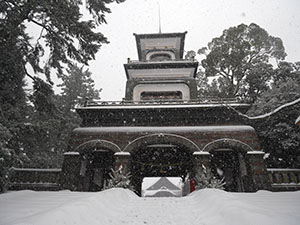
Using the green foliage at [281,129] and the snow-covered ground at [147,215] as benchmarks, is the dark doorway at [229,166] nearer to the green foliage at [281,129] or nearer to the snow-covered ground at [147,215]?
the green foliage at [281,129]

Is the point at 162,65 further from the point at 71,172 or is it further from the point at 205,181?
the point at 71,172

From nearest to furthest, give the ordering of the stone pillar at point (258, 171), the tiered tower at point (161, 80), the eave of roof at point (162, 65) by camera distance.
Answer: the stone pillar at point (258, 171) < the tiered tower at point (161, 80) < the eave of roof at point (162, 65)

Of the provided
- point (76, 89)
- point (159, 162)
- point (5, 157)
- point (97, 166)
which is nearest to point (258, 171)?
point (159, 162)

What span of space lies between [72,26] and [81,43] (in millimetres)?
692

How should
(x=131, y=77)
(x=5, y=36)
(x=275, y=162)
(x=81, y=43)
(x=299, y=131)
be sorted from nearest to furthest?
(x=5, y=36) → (x=81, y=43) → (x=299, y=131) → (x=275, y=162) → (x=131, y=77)

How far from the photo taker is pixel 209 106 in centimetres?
1197

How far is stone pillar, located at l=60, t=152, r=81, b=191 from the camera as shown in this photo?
10722mm

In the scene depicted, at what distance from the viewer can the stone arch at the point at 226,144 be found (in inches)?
439

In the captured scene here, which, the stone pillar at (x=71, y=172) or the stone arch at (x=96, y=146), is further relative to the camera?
the stone arch at (x=96, y=146)

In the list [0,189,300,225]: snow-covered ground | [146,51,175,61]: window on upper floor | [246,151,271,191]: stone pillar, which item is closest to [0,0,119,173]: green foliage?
[0,189,300,225]: snow-covered ground

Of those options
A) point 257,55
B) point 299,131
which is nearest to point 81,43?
point 299,131

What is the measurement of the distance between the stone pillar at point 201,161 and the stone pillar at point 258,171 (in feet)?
6.97

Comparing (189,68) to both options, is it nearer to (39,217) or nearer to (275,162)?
(275,162)

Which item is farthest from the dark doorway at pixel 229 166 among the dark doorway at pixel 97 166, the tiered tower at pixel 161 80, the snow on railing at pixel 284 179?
the dark doorway at pixel 97 166
